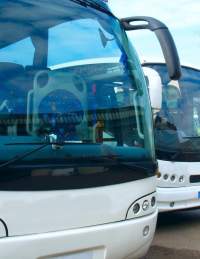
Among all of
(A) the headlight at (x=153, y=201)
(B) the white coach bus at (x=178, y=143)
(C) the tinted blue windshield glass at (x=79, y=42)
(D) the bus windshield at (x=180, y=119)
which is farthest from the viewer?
(D) the bus windshield at (x=180, y=119)

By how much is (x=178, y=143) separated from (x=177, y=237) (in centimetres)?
133

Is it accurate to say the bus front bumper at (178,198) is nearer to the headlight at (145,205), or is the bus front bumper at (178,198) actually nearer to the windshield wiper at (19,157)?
the headlight at (145,205)

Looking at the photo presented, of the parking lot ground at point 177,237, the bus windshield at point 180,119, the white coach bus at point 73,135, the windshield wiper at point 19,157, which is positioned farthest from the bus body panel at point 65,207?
the bus windshield at point 180,119

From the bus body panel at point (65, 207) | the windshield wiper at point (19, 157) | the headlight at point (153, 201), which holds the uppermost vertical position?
the windshield wiper at point (19, 157)

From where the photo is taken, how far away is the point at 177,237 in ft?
23.2

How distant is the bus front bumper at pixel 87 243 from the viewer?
11.5 ft

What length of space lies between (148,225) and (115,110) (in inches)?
39.3

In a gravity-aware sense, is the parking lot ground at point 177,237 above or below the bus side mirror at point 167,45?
below

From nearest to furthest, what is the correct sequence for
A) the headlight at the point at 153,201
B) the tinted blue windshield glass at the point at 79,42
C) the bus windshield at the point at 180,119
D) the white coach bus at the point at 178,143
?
the tinted blue windshield glass at the point at 79,42
the headlight at the point at 153,201
the white coach bus at the point at 178,143
the bus windshield at the point at 180,119

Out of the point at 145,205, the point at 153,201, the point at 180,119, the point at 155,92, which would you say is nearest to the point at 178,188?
the point at 180,119

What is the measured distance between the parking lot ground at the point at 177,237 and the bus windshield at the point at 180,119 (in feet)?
3.45

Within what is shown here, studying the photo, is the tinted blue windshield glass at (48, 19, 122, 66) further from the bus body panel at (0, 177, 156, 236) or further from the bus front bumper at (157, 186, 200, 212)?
the bus front bumper at (157, 186, 200, 212)

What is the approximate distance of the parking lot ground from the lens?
6027 mm

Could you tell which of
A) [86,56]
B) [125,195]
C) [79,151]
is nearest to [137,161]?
Answer: [125,195]
